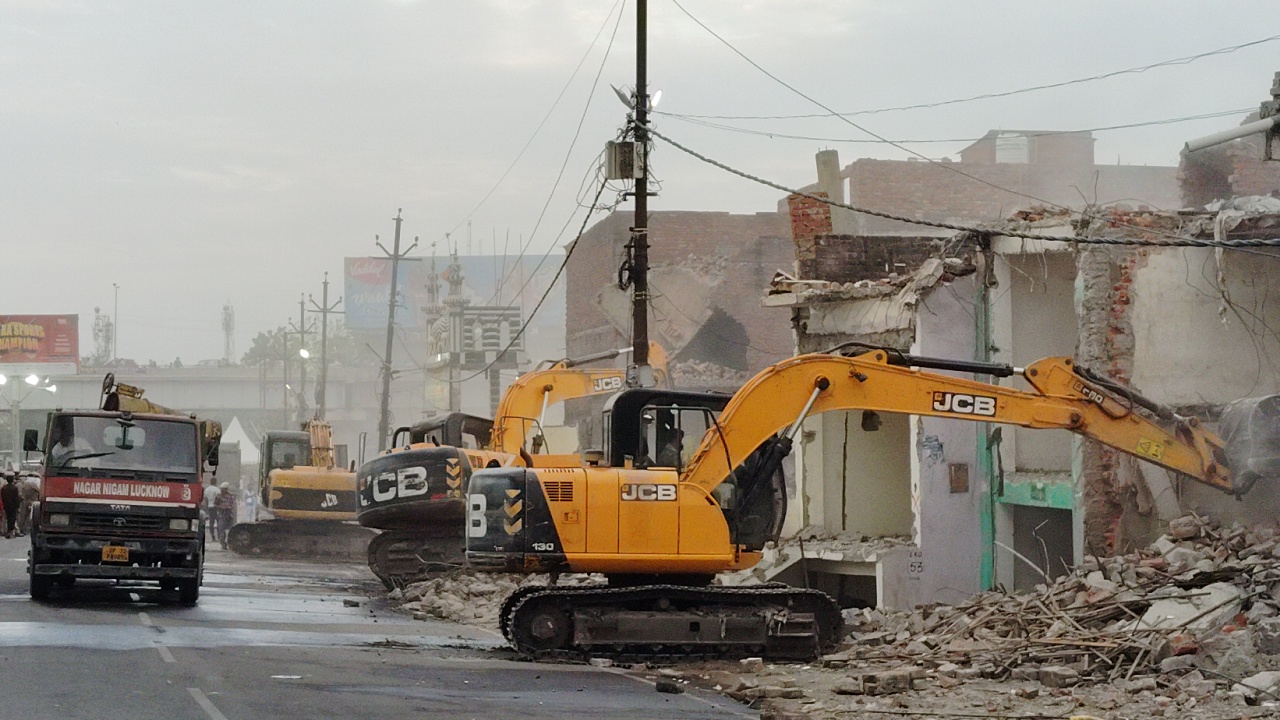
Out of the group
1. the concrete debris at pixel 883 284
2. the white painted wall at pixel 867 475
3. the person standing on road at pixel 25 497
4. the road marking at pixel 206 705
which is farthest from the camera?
the person standing on road at pixel 25 497

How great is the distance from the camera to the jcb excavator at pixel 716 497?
15.7m

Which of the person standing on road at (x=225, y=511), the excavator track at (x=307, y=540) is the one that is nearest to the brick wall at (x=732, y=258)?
the excavator track at (x=307, y=540)

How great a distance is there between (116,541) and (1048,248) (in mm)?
13128

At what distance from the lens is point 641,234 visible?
24297mm

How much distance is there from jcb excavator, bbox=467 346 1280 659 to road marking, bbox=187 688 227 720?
4.38 metres

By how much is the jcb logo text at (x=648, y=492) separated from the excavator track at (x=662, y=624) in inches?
37.2

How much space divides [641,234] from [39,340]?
8560 cm

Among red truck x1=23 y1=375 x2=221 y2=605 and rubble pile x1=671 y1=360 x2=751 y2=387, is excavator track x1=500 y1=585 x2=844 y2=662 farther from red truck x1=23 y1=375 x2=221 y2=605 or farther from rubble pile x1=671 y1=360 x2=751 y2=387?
rubble pile x1=671 y1=360 x2=751 y2=387

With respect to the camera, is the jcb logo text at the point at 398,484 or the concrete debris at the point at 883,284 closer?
the concrete debris at the point at 883,284

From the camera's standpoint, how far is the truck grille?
20.1m

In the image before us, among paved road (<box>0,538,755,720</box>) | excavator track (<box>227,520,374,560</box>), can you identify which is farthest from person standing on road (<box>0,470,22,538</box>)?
paved road (<box>0,538,755,720</box>)

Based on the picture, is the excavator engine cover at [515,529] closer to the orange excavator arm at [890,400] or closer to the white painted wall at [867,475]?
the orange excavator arm at [890,400]

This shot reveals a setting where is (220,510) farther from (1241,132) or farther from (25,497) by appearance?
(1241,132)

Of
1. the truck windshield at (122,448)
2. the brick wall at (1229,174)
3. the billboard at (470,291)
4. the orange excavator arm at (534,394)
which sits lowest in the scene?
the truck windshield at (122,448)
